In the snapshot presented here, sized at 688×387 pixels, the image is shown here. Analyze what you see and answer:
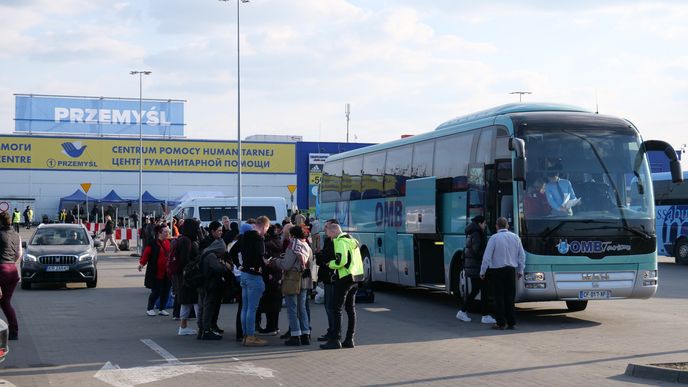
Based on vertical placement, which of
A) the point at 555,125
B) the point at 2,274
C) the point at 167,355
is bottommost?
the point at 167,355

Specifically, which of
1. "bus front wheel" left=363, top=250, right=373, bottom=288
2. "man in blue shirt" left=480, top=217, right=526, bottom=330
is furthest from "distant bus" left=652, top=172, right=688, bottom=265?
"man in blue shirt" left=480, top=217, right=526, bottom=330

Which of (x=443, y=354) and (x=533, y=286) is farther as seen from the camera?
(x=533, y=286)

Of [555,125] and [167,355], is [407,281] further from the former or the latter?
[167,355]

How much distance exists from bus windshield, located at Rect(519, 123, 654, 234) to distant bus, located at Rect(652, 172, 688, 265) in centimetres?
1862

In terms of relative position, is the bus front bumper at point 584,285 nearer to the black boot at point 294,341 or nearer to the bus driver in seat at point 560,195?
the bus driver in seat at point 560,195

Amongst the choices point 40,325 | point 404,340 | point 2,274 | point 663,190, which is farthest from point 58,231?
point 663,190

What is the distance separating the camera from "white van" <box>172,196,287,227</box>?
39.7 metres

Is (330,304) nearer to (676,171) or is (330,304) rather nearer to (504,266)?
(504,266)

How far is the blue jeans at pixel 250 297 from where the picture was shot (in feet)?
43.2

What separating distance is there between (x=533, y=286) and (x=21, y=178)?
2401 inches

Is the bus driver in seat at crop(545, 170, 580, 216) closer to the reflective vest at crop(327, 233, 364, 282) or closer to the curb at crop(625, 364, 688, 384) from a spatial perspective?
the reflective vest at crop(327, 233, 364, 282)

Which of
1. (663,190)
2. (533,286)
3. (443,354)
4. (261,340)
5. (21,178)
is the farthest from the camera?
(21,178)

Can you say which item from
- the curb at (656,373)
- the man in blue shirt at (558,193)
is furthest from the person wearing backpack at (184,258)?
the curb at (656,373)

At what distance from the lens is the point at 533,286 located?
15344 mm
